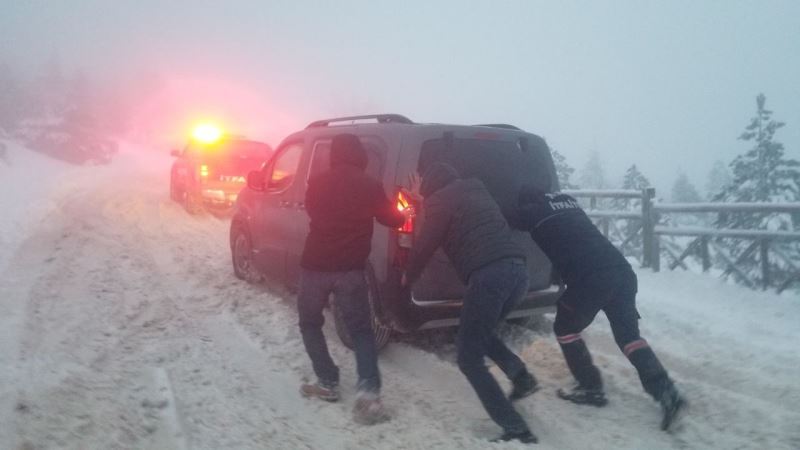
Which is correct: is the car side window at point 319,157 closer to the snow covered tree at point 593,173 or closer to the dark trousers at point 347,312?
the dark trousers at point 347,312

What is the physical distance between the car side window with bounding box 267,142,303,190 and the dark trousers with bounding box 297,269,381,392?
208 cm

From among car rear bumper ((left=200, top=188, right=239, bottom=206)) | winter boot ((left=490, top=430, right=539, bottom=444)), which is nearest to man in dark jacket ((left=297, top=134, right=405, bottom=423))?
winter boot ((left=490, top=430, right=539, bottom=444))

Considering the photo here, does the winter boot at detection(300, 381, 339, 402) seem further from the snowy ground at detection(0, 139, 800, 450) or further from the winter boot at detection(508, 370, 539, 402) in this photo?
the winter boot at detection(508, 370, 539, 402)

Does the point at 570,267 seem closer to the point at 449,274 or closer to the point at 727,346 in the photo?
the point at 449,274

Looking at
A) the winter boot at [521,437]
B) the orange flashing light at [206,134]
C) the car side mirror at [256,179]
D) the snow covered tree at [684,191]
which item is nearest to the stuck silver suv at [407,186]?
the car side mirror at [256,179]

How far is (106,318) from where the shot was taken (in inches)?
211

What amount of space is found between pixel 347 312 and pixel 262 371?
104 cm

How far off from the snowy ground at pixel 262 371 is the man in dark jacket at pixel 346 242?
377 mm

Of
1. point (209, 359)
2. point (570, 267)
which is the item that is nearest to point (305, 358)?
point (209, 359)

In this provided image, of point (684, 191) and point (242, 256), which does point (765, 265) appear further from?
point (684, 191)

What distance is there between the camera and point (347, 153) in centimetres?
407

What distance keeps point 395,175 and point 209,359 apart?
2113mm

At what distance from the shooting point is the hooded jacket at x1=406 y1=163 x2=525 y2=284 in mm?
3781

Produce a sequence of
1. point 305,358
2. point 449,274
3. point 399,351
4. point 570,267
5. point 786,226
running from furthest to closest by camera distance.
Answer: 1. point 786,226
2. point 399,351
3. point 305,358
4. point 449,274
5. point 570,267
